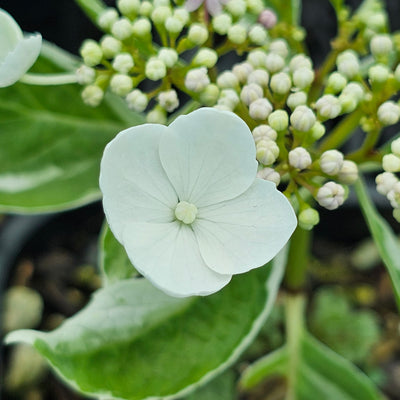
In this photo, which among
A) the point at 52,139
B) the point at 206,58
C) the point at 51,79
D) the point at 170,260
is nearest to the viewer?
the point at 170,260

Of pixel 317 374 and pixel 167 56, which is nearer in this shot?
pixel 167 56

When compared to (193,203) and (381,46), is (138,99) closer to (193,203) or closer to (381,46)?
(193,203)

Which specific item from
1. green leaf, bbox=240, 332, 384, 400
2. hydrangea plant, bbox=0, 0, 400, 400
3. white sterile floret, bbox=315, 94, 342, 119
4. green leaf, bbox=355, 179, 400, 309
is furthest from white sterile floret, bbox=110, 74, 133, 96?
green leaf, bbox=240, 332, 384, 400

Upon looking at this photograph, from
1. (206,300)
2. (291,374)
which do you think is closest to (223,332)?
(206,300)

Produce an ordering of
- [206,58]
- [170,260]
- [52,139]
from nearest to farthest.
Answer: [170,260], [206,58], [52,139]

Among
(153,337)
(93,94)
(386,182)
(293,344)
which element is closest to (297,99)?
(386,182)

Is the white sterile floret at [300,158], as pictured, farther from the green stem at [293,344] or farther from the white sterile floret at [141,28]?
the green stem at [293,344]

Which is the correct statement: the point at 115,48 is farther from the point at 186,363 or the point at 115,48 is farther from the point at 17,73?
the point at 186,363

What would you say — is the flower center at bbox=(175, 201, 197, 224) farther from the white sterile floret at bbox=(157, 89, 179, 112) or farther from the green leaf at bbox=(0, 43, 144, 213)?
the green leaf at bbox=(0, 43, 144, 213)

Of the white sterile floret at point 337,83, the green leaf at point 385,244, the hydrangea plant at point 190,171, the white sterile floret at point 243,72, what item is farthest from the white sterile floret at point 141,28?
the green leaf at point 385,244
